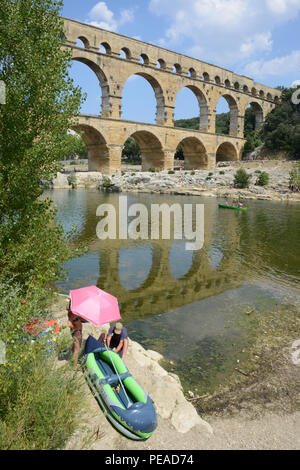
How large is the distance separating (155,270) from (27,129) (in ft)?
22.5

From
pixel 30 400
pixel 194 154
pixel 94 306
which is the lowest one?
pixel 30 400

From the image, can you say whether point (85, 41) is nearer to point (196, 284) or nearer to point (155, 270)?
point (155, 270)

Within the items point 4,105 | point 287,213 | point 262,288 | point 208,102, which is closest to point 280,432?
point 262,288

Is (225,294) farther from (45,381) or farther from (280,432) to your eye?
(45,381)

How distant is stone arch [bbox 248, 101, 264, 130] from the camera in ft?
189

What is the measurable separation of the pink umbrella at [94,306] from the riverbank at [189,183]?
3252 cm

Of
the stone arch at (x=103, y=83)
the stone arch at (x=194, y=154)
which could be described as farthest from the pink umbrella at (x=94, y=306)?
the stone arch at (x=194, y=154)

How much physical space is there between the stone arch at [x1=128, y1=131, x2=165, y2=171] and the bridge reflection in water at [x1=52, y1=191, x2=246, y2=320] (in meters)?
27.2

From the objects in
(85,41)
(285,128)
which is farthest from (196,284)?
(285,128)

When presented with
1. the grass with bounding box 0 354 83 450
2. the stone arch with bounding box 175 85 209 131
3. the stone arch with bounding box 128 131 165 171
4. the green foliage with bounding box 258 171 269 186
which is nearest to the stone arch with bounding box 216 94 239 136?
the stone arch with bounding box 175 85 209 131

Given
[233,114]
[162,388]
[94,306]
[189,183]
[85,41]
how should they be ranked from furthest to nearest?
[233,114] → [189,183] → [85,41] → [94,306] → [162,388]

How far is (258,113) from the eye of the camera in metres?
59.1

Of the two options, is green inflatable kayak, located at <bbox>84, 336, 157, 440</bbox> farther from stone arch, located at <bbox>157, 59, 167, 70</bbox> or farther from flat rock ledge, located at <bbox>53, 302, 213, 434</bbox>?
stone arch, located at <bbox>157, 59, 167, 70</bbox>

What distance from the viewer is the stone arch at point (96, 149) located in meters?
37.4
